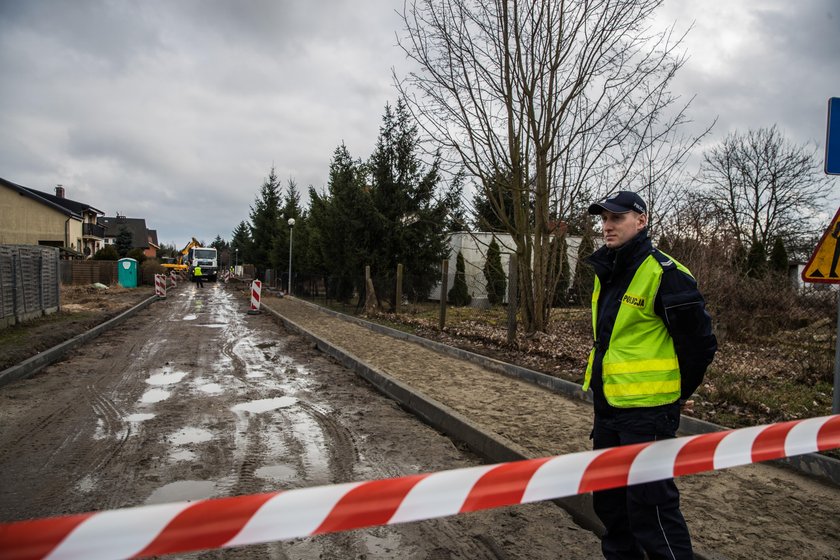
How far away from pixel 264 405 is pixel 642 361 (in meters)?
5.52

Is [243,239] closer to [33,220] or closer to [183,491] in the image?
[33,220]

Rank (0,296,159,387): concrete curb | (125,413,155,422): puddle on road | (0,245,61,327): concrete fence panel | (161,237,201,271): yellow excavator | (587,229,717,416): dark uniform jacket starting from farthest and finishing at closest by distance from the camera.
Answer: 1. (161,237,201,271): yellow excavator
2. (0,245,61,327): concrete fence panel
3. (0,296,159,387): concrete curb
4. (125,413,155,422): puddle on road
5. (587,229,717,416): dark uniform jacket

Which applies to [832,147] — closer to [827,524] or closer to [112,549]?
[827,524]

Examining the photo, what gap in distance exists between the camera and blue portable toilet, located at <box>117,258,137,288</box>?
38.1 m

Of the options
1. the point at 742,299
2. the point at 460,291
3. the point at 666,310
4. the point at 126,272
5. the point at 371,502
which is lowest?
the point at 460,291

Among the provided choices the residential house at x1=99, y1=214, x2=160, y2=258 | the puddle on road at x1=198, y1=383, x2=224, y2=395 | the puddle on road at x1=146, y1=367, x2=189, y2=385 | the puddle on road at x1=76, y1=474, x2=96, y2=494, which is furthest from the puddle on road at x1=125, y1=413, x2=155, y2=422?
the residential house at x1=99, y1=214, x2=160, y2=258

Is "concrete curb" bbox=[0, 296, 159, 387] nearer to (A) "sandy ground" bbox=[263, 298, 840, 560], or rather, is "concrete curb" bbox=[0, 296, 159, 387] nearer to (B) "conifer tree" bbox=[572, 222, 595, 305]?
(A) "sandy ground" bbox=[263, 298, 840, 560]

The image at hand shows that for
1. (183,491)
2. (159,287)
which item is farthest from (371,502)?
(159,287)

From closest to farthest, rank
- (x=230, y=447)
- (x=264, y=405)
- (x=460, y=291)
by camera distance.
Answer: (x=230, y=447) < (x=264, y=405) < (x=460, y=291)

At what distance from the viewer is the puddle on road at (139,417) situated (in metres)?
6.37

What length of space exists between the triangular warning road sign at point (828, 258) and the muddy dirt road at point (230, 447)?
3.09 metres

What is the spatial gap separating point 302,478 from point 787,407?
583 cm

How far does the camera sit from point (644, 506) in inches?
108

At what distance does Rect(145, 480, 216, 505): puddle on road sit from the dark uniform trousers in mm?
2880
